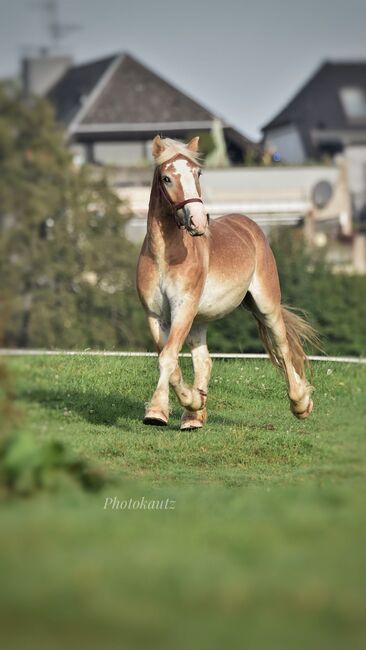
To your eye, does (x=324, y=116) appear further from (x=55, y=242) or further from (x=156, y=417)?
(x=156, y=417)

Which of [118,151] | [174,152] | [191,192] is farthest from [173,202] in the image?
[118,151]

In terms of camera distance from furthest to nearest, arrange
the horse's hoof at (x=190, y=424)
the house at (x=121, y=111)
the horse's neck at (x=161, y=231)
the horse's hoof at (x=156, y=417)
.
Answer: the house at (x=121, y=111) → the horse's hoof at (x=190, y=424) → the horse's neck at (x=161, y=231) → the horse's hoof at (x=156, y=417)

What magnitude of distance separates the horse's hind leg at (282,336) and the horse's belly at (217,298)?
0.62m

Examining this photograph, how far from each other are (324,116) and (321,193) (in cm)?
4743

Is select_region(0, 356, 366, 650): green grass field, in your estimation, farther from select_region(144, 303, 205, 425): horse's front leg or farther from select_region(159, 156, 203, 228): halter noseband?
select_region(159, 156, 203, 228): halter noseband

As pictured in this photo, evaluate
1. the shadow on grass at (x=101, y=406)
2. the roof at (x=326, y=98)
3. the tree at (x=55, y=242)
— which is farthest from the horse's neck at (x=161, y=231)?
the roof at (x=326, y=98)

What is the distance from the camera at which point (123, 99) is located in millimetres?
91188

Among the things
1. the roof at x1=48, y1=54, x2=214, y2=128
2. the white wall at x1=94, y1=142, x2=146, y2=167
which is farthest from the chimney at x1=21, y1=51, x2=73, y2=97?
the white wall at x1=94, y1=142, x2=146, y2=167

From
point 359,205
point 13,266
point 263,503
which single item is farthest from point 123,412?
point 359,205

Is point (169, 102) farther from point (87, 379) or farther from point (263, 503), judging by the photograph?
point (263, 503)

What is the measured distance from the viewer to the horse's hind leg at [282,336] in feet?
51.6

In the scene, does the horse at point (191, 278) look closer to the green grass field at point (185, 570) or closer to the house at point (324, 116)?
the green grass field at point (185, 570)

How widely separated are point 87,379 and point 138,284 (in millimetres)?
2437

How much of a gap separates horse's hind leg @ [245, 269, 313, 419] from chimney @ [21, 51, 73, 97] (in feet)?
283
